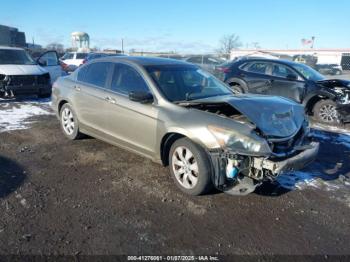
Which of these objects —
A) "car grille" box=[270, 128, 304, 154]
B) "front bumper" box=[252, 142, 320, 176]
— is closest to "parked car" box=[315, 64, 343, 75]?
"car grille" box=[270, 128, 304, 154]

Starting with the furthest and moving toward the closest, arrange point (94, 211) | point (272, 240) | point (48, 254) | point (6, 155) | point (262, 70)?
point (262, 70) < point (6, 155) < point (94, 211) < point (272, 240) < point (48, 254)

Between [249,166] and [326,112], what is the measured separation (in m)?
6.56

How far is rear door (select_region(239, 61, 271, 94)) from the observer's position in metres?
10.6

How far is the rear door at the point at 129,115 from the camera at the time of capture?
16.2 ft

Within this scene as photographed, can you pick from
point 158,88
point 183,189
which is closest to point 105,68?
point 158,88

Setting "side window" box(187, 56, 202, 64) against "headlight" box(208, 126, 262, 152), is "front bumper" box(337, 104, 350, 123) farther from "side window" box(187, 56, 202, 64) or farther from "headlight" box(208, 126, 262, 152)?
"side window" box(187, 56, 202, 64)

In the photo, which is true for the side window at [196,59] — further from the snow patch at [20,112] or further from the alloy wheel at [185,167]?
the alloy wheel at [185,167]

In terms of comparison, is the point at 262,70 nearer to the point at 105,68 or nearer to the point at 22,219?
the point at 105,68

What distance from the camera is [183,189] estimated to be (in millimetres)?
4543

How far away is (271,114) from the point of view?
4379 mm

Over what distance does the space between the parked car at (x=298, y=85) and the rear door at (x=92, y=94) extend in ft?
15.8

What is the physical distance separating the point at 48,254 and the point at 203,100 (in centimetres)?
271

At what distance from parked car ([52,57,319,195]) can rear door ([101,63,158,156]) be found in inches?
0.6

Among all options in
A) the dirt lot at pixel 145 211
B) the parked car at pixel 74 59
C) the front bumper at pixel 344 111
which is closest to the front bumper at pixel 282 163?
the dirt lot at pixel 145 211
